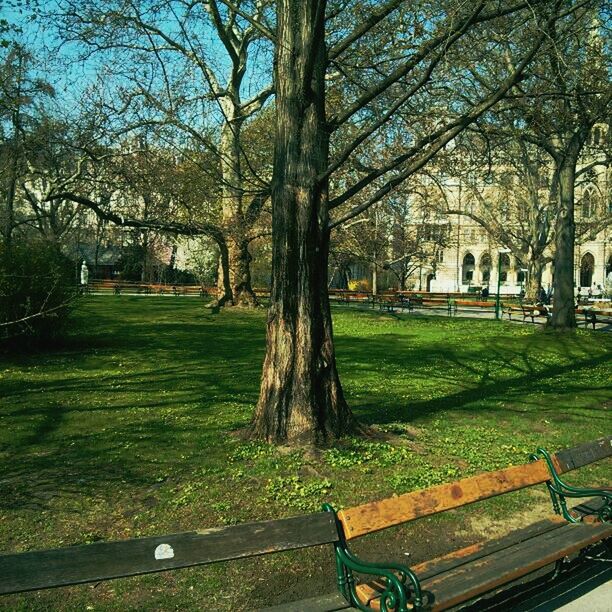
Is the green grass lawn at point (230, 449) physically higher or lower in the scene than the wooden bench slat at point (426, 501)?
lower

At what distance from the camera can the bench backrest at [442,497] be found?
3.83 meters

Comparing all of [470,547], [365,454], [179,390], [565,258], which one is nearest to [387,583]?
[470,547]

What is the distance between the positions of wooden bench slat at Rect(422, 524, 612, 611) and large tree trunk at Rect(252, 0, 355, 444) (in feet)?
10.2

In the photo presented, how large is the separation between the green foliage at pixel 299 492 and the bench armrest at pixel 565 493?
1.93 metres

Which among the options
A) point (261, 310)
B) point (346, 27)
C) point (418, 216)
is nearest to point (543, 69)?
point (346, 27)

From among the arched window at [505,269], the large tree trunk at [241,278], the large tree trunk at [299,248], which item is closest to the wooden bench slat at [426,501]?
the large tree trunk at [299,248]

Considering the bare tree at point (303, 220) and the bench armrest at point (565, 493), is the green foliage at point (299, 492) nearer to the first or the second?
the bare tree at point (303, 220)

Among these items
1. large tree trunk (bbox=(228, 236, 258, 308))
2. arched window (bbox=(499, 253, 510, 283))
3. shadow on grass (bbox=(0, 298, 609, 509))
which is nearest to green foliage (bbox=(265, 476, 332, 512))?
shadow on grass (bbox=(0, 298, 609, 509))

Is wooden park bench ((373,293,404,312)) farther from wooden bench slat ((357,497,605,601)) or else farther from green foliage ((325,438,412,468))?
wooden bench slat ((357,497,605,601))

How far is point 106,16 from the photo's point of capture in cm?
831

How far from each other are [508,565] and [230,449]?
3.86 meters

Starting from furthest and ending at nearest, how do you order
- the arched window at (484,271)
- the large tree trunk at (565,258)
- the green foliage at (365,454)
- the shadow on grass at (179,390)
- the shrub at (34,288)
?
the arched window at (484,271) < the large tree trunk at (565,258) < the shrub at (34,288) < the shadow on grass at (179,390) < the green foliage at (365,454)

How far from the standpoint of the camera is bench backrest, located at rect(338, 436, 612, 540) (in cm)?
383

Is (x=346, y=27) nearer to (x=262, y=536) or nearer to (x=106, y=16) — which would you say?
(x=106, y=16)
